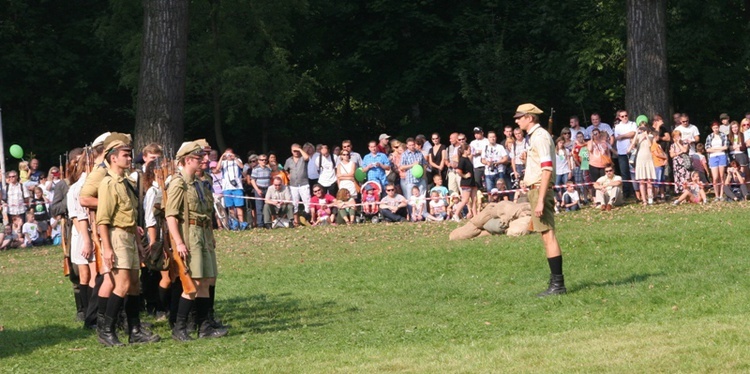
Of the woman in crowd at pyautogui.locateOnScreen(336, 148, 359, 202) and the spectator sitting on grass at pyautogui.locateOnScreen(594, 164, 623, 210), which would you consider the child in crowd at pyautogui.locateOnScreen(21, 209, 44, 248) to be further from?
the spectator sitting on grass at pyautogui.locateOnScreen(594, 164, 623, 210)

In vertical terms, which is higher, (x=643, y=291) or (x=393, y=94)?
(x=393, y=94)

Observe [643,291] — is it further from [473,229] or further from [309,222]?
[309,222]

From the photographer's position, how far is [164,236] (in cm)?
1284

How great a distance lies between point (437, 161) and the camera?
27.3 meters

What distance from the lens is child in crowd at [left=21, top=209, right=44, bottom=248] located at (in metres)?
26.9

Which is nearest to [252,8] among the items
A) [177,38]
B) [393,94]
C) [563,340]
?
[393,94]

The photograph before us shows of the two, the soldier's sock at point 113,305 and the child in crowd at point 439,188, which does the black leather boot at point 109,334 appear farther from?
the child in crowd at point 439,188

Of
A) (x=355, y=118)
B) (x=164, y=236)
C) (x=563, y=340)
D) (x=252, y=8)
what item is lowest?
(x=563, y=340)

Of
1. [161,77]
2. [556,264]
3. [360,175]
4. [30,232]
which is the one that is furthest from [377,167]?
[556,264]

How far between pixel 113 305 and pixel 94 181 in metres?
1.26

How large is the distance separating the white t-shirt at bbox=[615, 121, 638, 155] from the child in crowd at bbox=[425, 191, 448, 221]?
12.6 ft

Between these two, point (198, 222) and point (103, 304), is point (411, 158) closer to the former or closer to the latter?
point (198, 222)

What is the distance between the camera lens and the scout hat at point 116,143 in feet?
39.9

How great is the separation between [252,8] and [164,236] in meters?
24.6
